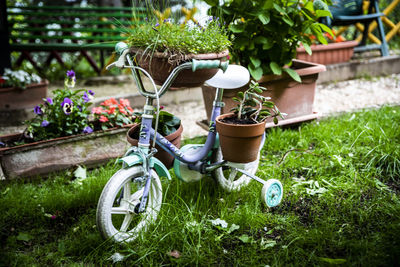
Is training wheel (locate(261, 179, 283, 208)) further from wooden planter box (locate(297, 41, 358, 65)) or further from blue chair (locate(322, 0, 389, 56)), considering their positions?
blue chair (locate(322, 0, 389, 56))

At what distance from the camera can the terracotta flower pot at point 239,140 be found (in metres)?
1.97

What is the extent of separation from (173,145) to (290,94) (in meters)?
1.48

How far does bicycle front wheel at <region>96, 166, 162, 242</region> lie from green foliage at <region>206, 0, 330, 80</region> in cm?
134

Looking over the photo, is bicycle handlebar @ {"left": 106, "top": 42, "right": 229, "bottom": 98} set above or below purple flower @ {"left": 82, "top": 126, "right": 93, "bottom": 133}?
above

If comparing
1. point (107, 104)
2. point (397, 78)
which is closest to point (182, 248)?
point (107, 104)

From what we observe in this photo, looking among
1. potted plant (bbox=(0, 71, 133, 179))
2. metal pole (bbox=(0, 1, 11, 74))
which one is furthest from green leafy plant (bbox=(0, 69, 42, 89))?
potted plant (bbox=(0, 71, 133, 179))

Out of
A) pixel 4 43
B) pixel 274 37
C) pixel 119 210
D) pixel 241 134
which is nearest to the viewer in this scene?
pixel 119 210

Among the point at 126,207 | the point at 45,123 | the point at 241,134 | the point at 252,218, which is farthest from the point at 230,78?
the point at 45,123

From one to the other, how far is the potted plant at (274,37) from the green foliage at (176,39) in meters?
0.73

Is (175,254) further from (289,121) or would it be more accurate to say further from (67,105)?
(289,121)

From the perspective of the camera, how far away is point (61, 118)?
106 inches

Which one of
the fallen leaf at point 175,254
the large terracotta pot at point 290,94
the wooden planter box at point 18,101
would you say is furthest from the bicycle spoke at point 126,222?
the wooden planter box at point 18,101

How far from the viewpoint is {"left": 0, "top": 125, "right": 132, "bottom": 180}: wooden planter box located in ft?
8.21

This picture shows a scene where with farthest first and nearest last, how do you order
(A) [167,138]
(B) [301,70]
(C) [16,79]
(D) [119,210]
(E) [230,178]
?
(C) [16,79]
(B) [301,70]
(E) [230,178]
(A) [167,138]
(D) [119,210]
